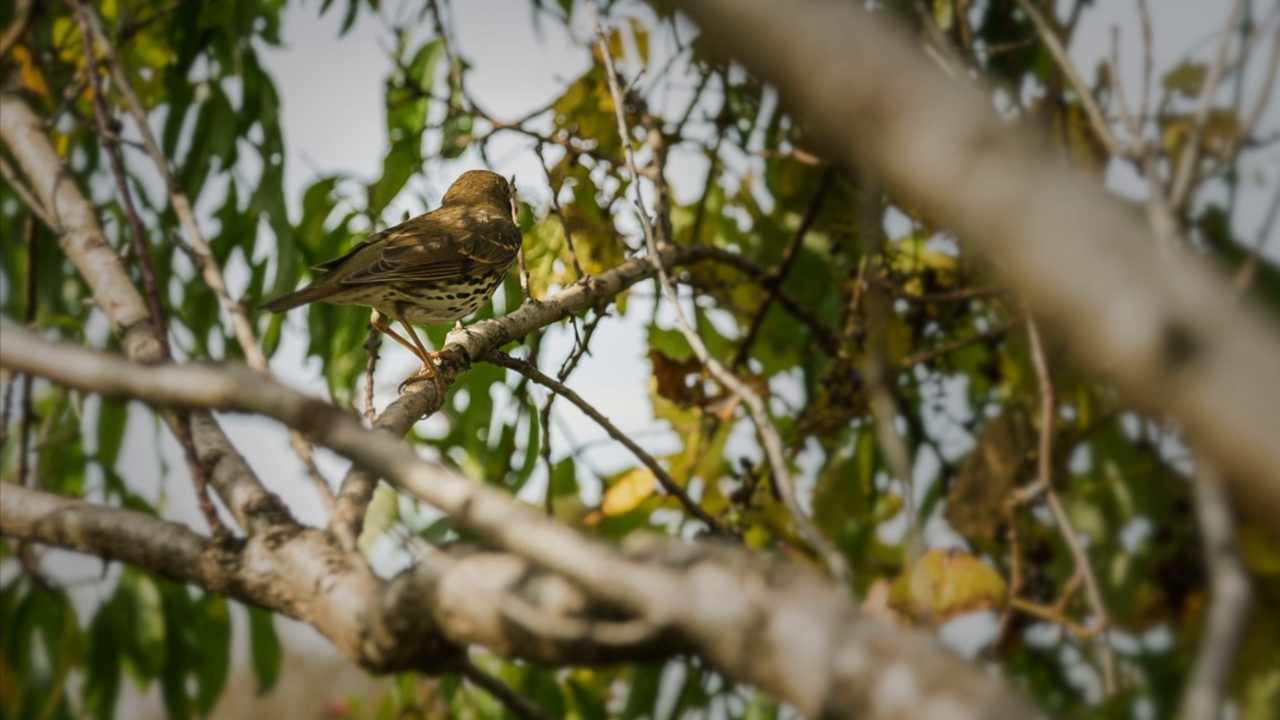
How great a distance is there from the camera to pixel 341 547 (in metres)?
1.91

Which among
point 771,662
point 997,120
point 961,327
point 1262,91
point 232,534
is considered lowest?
point 771,662

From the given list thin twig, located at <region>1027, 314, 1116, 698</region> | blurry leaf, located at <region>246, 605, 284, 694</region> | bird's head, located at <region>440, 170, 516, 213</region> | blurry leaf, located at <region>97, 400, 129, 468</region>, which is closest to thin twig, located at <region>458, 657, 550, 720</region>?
thin twig, located at <region>1027, 314, 1116, 698</region>

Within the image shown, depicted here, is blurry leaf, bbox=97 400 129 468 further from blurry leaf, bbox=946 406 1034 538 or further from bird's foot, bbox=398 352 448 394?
blurry leaf, bbox=946 406 1034 538

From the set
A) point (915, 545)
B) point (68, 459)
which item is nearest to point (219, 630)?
point (68, 459)

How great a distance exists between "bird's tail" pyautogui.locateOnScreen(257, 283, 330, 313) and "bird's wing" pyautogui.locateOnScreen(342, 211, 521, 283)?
3.5 inches

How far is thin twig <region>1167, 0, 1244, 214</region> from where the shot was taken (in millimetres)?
1749

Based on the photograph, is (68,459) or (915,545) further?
(68,459)

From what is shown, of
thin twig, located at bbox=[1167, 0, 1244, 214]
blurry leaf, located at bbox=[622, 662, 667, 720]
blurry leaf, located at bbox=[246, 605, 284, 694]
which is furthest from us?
blurry leaf, located at bbox=[246, 605, 284, 694]

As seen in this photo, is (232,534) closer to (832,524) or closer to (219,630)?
(832,524)

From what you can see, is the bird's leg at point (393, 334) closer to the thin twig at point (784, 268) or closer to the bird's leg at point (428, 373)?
the bird's leg at point (428, 373)

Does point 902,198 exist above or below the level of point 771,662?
above

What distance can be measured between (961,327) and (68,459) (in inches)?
141

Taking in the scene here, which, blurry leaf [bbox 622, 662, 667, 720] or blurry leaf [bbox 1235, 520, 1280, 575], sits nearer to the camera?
blurry leaf [bbox 1235, 520, 1280, 575]

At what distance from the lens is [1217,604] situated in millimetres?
1124
